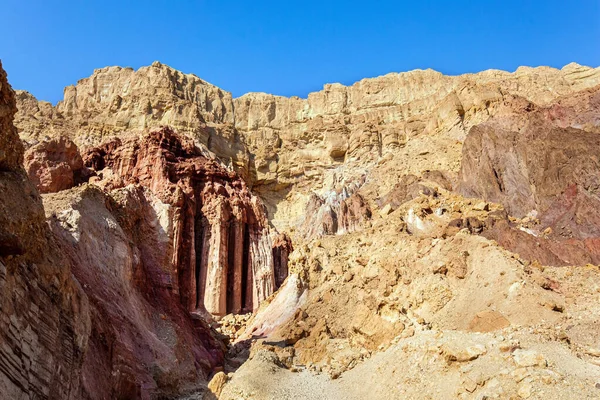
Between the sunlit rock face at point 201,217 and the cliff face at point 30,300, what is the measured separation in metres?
20.3

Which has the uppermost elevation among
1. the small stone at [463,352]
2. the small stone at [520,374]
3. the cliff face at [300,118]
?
the cliff face at [300,118]

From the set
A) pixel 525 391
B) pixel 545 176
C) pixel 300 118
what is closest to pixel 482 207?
pixel 545 176

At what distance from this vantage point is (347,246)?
28.9 meters

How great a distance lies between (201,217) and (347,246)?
49.0 ft

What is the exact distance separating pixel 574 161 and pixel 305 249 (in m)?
16.9

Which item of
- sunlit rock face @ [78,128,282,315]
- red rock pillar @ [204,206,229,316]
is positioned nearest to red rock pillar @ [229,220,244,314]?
sunlit rock face @ [78,128,282,315]

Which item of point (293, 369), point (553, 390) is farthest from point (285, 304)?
point (553, 390)

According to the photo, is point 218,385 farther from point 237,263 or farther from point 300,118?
point 300,118

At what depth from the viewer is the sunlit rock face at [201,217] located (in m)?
34.6

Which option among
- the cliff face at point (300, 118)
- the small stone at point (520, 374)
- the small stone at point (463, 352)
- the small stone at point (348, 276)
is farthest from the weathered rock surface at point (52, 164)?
the small stone at point (520, 374)

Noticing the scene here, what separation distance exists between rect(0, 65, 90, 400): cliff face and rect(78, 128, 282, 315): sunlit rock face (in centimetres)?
2034

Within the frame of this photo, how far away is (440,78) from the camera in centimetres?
6569

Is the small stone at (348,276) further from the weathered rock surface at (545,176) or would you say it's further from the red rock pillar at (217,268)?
the red rock pillar at (217,268)

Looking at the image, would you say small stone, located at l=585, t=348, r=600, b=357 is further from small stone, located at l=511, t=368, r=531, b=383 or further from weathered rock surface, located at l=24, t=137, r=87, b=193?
weathered rock surface, located at l=24, t=137, r=87, b=193
